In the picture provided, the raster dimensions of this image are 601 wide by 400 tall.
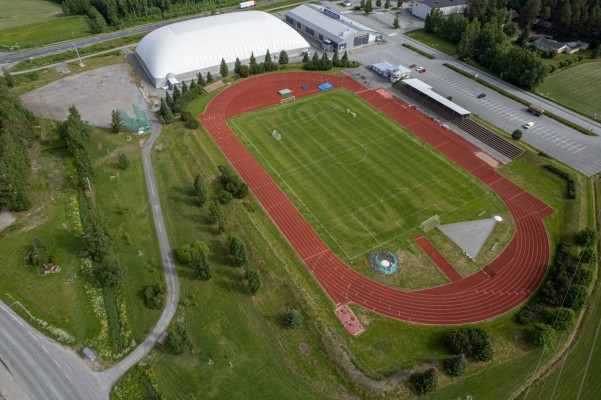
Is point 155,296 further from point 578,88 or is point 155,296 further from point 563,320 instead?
point 578,88

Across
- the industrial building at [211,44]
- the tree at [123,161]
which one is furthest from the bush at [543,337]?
the industrial building at [211,44]

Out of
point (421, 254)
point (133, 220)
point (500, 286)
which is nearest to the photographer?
point (500, 286)

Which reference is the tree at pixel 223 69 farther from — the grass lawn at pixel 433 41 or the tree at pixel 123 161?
the grass lawn at pixel 433 41

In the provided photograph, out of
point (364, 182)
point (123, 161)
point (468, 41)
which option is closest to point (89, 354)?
point (123, 161)

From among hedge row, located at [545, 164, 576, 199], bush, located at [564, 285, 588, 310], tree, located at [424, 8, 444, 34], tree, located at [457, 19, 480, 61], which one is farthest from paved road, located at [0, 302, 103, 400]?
tree, located at [424, 8, 444, 34]

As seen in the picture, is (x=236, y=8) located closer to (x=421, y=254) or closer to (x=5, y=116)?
(x=5, y=116)

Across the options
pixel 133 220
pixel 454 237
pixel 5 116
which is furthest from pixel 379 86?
pixel 5 116
